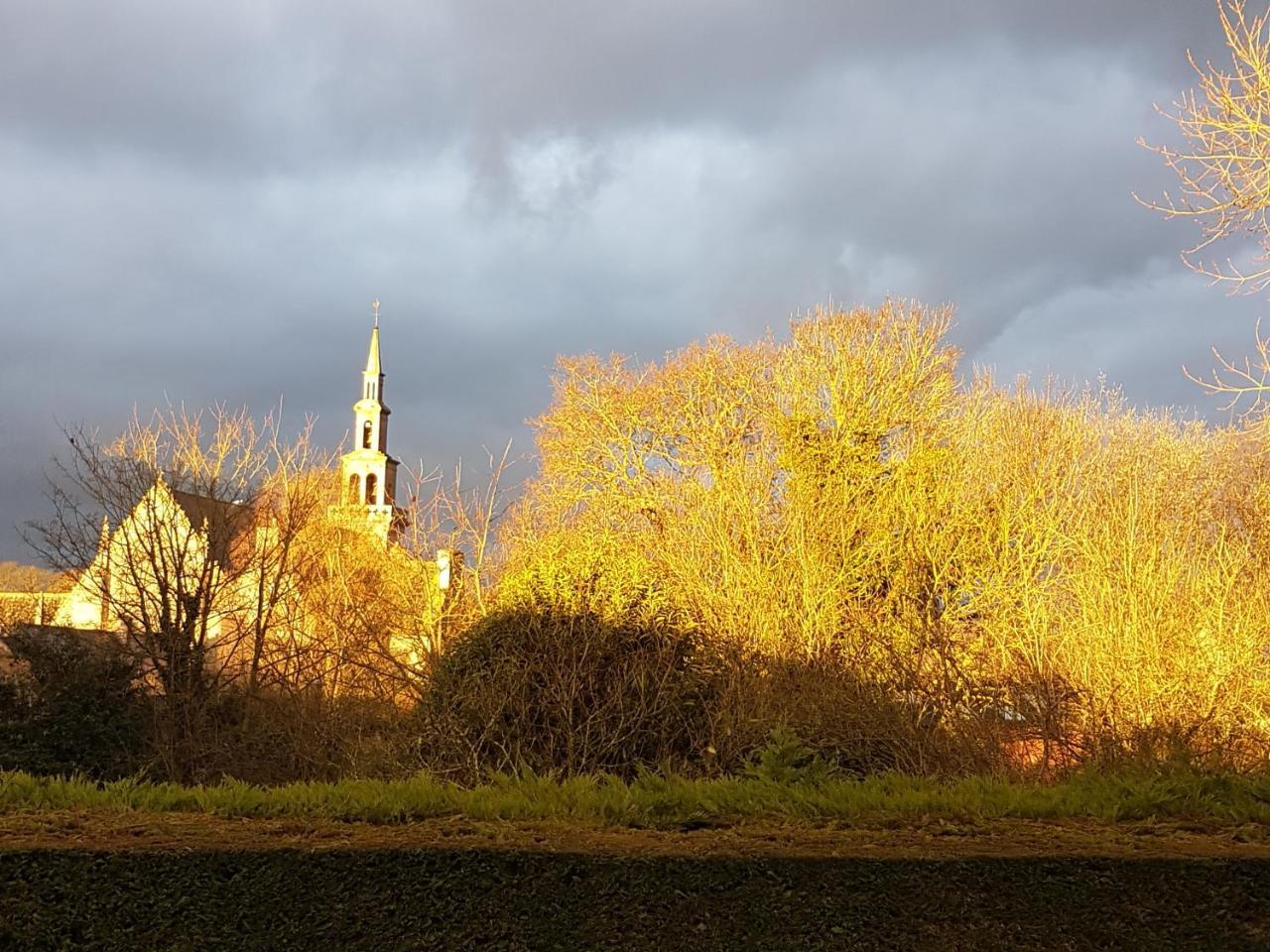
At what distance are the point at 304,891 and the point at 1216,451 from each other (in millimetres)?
27296

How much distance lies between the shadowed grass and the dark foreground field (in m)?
0.58

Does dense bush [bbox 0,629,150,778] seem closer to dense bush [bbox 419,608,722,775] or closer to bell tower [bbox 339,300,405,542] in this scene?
dense bush [bbox 419,608,722,775]

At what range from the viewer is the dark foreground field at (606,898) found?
13.4 feet

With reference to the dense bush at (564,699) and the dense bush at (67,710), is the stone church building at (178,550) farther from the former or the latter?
the dense bush at (564,699)

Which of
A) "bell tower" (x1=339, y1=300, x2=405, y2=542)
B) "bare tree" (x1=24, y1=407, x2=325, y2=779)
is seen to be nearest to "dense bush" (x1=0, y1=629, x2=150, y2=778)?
"bare tree" (x1=24, y1=407, x2=325, y2=779)

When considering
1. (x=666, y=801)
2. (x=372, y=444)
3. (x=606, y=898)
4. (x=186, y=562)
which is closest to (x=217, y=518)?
(x=186, y=562)

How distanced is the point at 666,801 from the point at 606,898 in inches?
31.9

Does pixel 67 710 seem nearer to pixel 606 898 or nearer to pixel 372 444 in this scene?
pixel 606 898

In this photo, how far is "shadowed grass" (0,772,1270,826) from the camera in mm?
4785

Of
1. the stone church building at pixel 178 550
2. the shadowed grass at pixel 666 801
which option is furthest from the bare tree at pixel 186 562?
the shadowed grass at pixel 666 801

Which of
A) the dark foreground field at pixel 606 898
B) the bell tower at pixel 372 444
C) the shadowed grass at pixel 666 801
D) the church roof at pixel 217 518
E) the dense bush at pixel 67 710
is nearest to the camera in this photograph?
the dark foreground field at pixel 606 898

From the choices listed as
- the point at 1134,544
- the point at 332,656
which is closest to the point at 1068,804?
the point at 1134,544

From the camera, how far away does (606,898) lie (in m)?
4.09

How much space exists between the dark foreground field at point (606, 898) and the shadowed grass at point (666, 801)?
577mm
